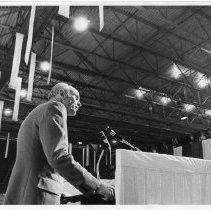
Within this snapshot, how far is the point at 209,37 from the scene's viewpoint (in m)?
8.94

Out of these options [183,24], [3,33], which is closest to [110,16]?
[183,24]

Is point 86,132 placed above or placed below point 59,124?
above

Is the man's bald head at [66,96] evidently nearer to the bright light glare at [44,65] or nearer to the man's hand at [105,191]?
A: the man's hand at [105,191]

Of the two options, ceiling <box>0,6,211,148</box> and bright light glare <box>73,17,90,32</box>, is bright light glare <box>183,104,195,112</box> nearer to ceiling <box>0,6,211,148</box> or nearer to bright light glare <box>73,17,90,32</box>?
ceiling <box>0,6,211,148</box>

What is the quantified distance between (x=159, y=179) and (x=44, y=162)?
2.97ft

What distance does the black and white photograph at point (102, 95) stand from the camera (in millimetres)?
1469

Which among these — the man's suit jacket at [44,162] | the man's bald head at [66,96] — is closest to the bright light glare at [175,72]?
the man's bald head at [66,96]

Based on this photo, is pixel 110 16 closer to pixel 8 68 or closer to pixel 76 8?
pixel 76 8

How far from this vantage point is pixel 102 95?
42.6 ft

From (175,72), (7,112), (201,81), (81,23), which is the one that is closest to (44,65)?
(81,23)

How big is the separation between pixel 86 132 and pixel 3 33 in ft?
37.4

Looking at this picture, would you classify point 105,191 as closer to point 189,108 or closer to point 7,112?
point 7,112

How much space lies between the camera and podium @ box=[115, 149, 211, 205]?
1846 millimetres

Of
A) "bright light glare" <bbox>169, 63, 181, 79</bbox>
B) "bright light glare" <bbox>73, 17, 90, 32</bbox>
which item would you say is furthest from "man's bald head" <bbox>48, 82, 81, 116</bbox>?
"bright light glare" <bbox>169, 63, 181, 79</bbox>
